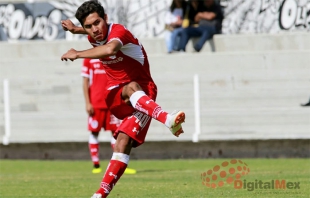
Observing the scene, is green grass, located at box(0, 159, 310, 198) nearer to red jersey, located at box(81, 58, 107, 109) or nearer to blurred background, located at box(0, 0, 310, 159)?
blurred background, located at box(0, 0, 310, 159)

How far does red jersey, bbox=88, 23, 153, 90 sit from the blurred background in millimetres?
8548

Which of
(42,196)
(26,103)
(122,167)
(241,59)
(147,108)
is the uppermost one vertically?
(147,108)

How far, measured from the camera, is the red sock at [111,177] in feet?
26.5

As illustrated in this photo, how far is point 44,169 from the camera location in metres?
15.5

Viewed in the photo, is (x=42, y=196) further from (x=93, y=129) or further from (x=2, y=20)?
(x=2, y=20)

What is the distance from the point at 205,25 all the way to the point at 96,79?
182 inches

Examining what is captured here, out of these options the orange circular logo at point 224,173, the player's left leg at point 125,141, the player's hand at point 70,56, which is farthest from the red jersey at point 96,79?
the player's hand at point 70,56

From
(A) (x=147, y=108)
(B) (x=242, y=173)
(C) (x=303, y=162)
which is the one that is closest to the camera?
(A) (x=147, y=108)

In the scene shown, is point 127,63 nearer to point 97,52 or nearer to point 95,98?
point 97,52

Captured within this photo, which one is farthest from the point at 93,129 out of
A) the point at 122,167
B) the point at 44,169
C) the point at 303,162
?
the point at 122,167

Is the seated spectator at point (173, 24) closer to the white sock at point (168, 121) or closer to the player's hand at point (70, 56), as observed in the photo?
the white sock at point (168, 121)

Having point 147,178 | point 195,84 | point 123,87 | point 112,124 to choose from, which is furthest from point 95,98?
point 123,87

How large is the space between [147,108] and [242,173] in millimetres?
5208

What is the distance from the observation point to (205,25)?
17812 mm
